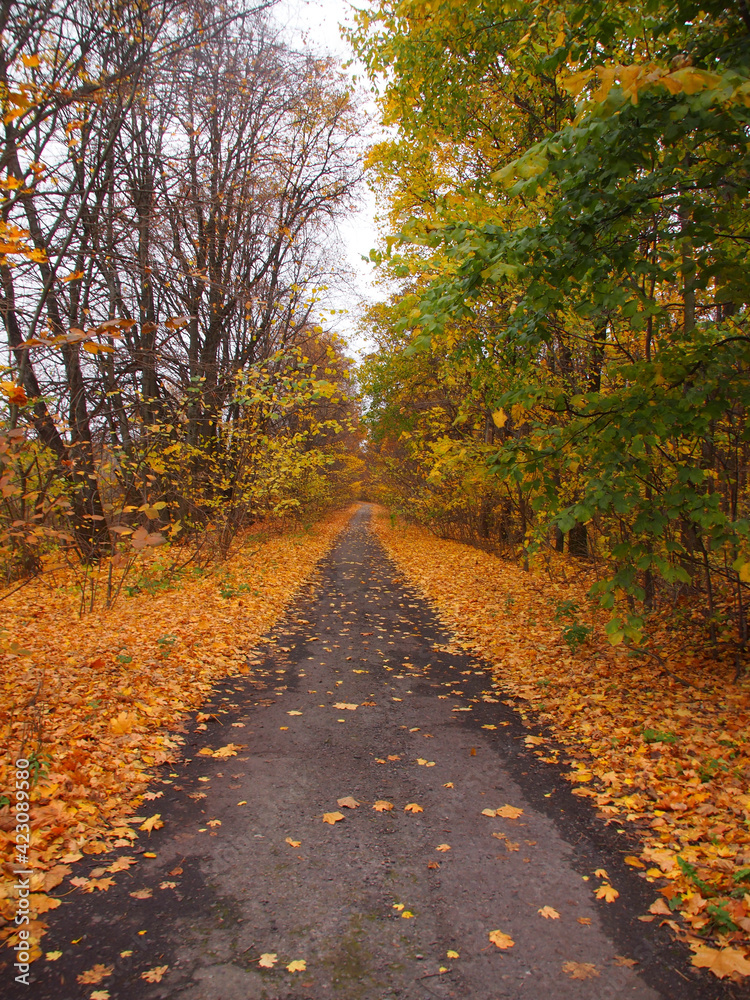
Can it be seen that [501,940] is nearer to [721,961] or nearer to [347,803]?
[721,961]

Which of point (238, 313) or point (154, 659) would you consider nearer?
point (154, 659)

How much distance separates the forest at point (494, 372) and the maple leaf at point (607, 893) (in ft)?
0.84

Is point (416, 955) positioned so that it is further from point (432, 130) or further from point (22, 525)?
point (432, 130)

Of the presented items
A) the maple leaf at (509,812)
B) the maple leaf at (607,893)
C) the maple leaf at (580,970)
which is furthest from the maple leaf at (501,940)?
the maple leaf at (509,812)

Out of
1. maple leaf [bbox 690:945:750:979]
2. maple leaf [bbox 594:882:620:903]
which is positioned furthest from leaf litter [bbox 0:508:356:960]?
maple leaf [bbox 690:945:750:979]

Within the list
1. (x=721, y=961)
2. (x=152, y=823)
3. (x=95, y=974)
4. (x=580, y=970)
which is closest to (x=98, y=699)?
(x=152, y=823)

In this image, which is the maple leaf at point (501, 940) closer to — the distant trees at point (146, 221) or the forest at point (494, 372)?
the forest at point (494, 372)

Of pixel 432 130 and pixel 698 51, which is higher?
pixel 432 130

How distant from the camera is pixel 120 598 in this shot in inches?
332

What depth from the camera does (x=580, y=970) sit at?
232 cm

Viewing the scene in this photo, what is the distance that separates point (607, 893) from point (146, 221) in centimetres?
893

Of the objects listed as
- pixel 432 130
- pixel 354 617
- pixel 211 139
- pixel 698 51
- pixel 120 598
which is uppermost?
pixel 211 139

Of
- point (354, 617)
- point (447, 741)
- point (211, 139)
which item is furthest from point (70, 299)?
point (447, 741)

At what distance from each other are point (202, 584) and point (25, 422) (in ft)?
12.6
